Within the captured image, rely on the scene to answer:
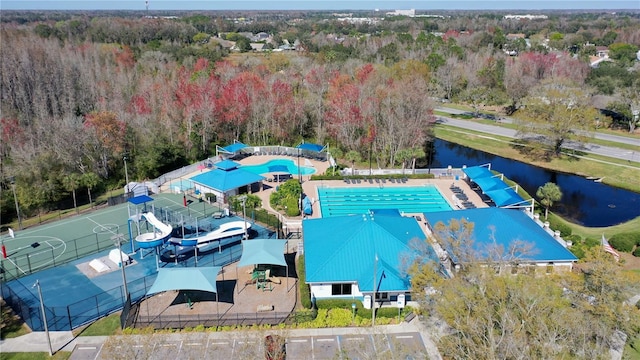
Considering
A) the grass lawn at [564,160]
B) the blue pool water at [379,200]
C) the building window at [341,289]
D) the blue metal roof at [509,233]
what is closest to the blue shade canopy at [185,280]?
the building window at [341,289]

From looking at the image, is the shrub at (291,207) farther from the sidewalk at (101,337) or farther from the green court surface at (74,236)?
the sidewalk at (101,337)

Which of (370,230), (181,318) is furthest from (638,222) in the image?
(181,318)

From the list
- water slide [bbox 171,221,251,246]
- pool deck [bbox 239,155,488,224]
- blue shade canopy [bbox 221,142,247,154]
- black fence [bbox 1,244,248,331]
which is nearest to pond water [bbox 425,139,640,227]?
pool deck [bbox 239,155,488,224]

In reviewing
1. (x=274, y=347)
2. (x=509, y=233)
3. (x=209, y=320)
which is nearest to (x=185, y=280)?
(x=209, y=320)

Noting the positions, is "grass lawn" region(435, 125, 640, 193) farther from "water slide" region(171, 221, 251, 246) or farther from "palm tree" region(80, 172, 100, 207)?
"palm tree" region(80, 172, 100, 207)

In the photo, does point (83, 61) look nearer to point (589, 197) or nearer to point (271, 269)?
point (271, 269)

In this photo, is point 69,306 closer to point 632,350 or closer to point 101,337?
point 101,337
